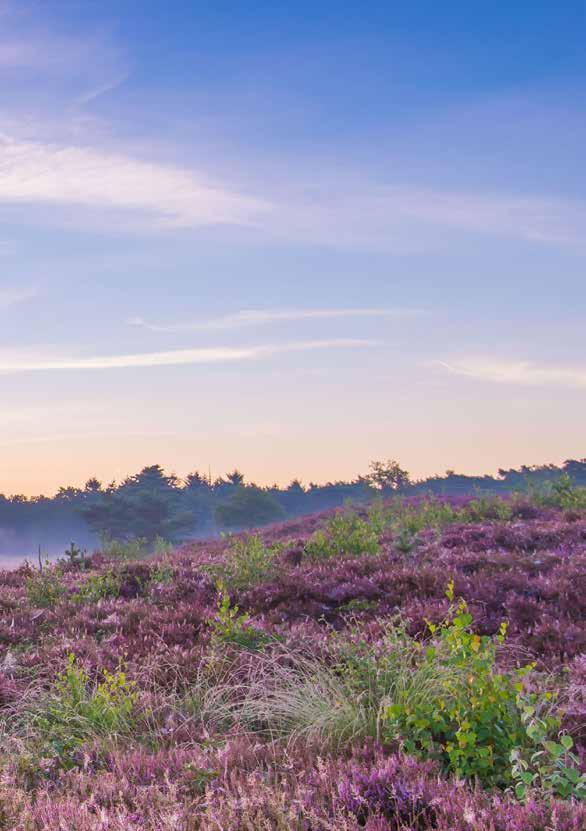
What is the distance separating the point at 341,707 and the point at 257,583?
19.8 ft

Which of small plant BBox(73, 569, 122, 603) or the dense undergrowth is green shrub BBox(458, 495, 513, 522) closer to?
the dense undergrowth

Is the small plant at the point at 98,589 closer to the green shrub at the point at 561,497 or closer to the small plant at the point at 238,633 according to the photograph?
the small plant at the point at 238,633

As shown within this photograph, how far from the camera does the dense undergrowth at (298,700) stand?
4109 mm

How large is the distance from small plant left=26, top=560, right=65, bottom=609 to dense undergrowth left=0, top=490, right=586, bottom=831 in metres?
0.04

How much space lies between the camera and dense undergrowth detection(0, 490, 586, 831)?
4.11m

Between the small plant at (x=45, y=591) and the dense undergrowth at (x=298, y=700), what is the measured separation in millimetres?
35

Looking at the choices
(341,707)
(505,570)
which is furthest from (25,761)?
(505,570)

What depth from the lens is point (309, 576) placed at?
1202 centimetres

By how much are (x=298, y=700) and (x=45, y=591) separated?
731 centimetres

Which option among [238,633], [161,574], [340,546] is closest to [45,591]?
[161,574]

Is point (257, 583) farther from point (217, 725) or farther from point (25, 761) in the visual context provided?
point (25, 761)

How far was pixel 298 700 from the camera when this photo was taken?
20.5ft

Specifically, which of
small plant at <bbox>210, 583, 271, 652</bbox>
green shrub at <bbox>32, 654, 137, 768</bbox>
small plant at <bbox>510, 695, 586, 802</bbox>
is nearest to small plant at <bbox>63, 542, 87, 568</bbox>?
small plant at <bbox>210, 583, 271, 652</bbox>

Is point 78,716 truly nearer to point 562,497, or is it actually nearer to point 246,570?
point 246,570
